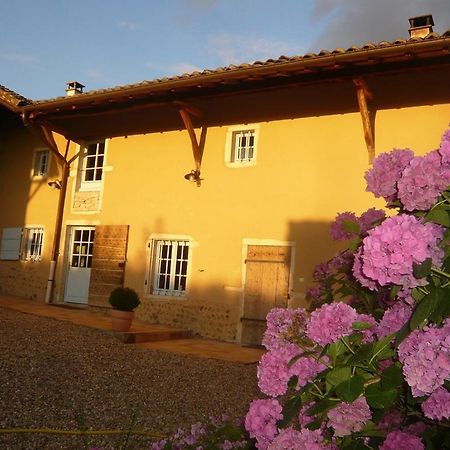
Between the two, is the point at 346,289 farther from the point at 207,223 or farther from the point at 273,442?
the point at 207,223

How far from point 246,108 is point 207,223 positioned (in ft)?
7.49

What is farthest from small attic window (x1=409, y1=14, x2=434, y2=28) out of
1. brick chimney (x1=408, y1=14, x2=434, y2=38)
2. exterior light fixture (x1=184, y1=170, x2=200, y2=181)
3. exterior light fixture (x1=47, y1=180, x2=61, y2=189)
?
exterior light fixture (x1=47, y1=180, x2=61, y2=189)

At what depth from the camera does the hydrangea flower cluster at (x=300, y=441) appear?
63.0 inches

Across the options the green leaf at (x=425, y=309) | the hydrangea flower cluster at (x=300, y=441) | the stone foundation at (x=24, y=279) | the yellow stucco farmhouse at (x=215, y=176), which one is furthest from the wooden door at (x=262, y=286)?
the green leaf at (x=425, y=309)

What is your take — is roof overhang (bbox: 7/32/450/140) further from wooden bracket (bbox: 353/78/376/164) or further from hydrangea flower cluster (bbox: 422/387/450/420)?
hydrangea flower cluster (bbox: 422/387/450/420)

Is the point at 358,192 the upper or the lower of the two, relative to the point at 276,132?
lower

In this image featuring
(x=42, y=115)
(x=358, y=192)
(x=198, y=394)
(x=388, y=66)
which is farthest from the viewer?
(x=42, y=115)

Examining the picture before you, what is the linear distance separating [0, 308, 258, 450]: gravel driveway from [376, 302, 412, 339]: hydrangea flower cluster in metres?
1.84

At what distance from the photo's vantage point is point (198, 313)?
33.3 feet

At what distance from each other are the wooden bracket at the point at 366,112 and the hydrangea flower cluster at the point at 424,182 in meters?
6.92

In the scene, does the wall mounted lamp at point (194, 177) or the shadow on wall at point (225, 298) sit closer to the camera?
the shadow on wall at point (225, 298)

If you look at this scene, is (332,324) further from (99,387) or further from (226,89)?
(226,89)

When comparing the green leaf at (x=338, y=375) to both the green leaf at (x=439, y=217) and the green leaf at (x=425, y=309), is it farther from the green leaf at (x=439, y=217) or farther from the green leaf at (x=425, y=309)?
the green leaf at (x=439, y=217)

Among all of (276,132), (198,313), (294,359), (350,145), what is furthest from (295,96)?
(294,359)
